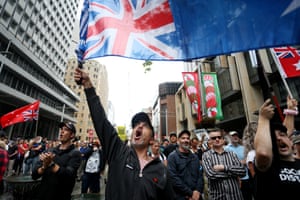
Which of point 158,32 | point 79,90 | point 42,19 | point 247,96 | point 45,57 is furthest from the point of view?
point 79,90

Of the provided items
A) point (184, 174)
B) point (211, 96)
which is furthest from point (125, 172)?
point (211, 96)

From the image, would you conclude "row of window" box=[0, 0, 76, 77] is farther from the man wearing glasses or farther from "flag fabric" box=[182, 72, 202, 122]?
the man wearing glasses

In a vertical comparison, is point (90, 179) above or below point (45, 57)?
below

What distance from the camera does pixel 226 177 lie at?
2.72 m

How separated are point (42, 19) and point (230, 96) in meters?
37.3

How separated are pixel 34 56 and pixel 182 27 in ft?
111

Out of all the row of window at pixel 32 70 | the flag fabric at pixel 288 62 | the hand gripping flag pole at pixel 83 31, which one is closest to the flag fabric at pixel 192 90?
the flag fabric at pixel 288 62

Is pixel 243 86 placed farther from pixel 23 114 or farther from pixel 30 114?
pixel 23 114

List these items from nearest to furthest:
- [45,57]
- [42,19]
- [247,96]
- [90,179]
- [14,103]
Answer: [90,179], [247,96], [14,103], [42,19], [45,57]

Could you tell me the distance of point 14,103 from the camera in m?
25.6

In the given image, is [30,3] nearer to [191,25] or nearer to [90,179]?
[90,179]

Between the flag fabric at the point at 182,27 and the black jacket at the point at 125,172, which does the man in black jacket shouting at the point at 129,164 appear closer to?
the black jacket at the point at 125,172

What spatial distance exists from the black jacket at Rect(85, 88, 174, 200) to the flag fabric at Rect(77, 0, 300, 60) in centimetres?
100

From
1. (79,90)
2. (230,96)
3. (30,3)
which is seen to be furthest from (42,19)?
(230,96)
